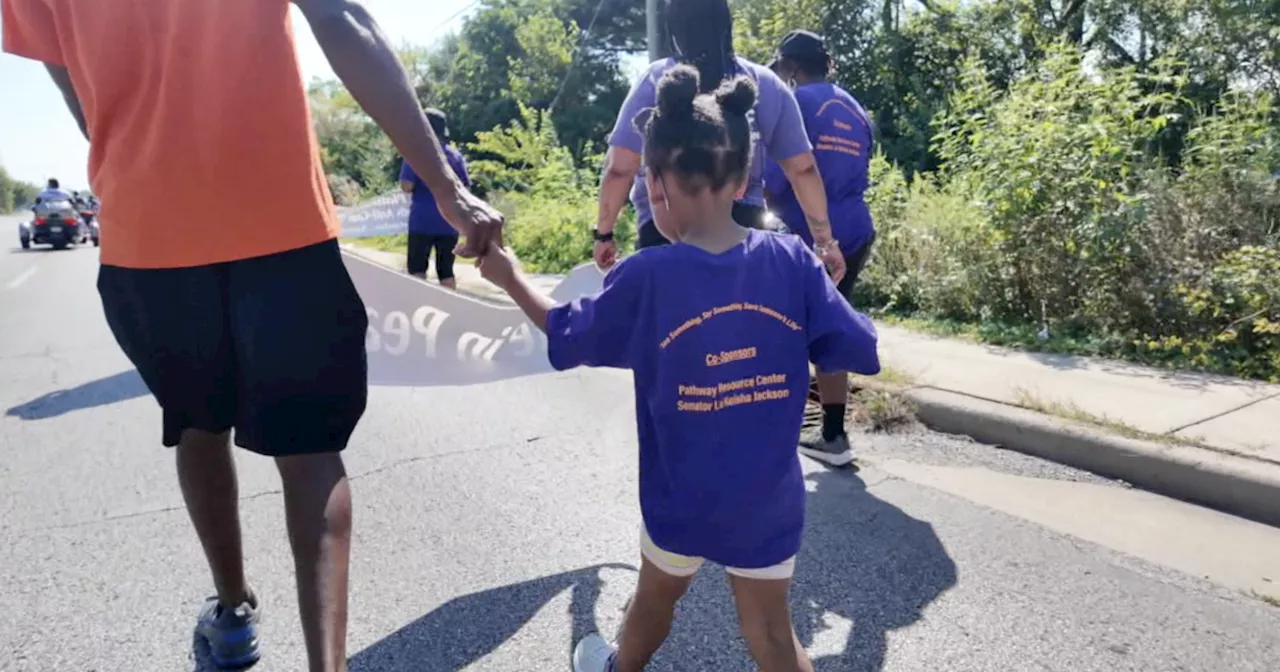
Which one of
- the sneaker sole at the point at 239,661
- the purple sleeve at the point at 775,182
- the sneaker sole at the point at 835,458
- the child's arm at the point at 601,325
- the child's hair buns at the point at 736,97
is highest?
the child's hair buns at the point at 736,97

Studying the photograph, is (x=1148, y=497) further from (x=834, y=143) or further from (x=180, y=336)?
(x=180, y=336)

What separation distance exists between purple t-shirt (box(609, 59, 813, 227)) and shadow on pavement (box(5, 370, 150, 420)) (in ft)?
14.3

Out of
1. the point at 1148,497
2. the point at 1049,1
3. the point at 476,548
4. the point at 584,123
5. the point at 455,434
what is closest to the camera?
the point at 476,548

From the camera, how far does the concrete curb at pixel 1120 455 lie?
3613 millimetres

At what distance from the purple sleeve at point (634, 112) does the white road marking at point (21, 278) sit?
14.7 metres

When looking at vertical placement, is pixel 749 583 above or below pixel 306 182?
below

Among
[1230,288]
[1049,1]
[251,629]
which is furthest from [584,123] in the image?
[251,629]

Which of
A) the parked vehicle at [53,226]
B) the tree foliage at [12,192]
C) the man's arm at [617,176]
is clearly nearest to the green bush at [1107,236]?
the man's arm at [617,176]

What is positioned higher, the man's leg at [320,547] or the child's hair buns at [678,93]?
the child's hair buns at [678,93]

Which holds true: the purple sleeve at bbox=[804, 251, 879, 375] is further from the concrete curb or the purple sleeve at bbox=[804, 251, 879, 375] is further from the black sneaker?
the concrete curb

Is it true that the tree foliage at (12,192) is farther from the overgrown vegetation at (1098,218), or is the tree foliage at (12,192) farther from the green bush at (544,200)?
the overgrown vegetation at (1098,218)

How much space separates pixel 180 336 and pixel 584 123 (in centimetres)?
2966

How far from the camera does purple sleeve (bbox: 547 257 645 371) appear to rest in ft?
6.25

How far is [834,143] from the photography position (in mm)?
4168
